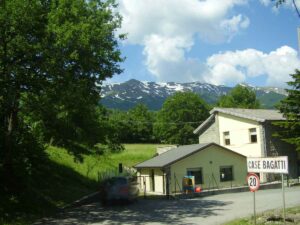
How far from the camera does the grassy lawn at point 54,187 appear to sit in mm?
20328

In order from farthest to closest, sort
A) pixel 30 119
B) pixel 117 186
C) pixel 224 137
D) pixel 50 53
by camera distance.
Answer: pixel 224 137 → pixel 117 186 → pixel 30 119 → pixel 50 53

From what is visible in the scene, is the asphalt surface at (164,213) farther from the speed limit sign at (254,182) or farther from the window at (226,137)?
the window at (226,137)

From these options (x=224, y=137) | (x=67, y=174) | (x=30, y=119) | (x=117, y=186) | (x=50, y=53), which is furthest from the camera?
(x=224, y=137)

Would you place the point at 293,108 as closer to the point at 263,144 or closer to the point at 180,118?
the point at 263,144

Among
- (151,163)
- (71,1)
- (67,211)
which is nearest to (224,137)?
(151,163)

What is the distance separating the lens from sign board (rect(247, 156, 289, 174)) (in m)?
13.3

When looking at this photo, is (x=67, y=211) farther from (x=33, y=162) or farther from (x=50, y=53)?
(x=50, y=53)

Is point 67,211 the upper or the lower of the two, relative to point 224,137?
lower

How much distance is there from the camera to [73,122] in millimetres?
22984

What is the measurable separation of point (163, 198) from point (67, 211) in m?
9.90

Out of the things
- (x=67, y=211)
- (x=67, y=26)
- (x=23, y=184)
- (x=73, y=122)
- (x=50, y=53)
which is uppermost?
(x=67, y=26)

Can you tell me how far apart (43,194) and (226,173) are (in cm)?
1758

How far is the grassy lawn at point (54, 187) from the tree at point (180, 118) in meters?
39.7

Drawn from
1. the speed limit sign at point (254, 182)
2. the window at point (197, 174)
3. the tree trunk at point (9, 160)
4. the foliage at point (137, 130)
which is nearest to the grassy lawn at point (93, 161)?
the window at point (197, 174)
